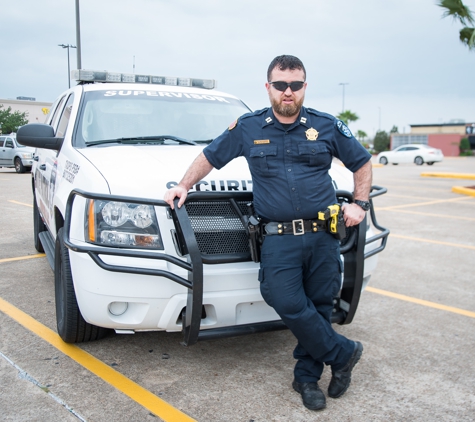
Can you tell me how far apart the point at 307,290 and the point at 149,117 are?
213cm

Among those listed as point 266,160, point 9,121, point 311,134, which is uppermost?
point 9,121

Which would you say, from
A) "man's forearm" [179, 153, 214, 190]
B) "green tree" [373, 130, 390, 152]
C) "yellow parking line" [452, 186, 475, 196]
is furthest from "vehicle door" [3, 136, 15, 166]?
"green tree" [373, 130, 390, 152]

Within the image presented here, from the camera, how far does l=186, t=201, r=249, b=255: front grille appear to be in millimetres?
3031

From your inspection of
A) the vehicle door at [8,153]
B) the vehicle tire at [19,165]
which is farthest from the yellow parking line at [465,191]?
the vehicle door at [8,153]

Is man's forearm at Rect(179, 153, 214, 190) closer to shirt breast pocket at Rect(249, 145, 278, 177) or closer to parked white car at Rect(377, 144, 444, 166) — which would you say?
shirt breast pocket at Rect(249, 145, 278, 177)

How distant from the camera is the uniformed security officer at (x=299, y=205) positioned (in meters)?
2.88

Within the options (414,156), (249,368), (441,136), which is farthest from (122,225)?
(441,136)

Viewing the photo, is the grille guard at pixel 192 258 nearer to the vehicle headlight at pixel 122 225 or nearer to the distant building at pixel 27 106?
the vehicle headlight at pixel 122 225

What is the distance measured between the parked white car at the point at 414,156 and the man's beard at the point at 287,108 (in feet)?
99.1

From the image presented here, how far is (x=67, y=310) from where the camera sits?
328cm

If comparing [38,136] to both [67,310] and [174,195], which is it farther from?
[174,195]

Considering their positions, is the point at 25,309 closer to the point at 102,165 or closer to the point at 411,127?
the point at 102,165

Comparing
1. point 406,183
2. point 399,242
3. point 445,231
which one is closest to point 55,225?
point 399,242

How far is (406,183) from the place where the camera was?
17672 millimetres
